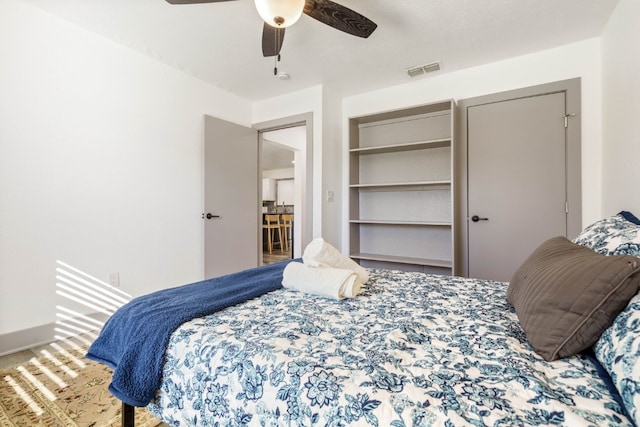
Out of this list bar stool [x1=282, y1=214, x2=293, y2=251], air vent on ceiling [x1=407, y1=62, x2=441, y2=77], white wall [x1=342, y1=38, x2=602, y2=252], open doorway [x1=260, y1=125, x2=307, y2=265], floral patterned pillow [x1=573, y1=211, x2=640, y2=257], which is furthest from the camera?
bar stool [x1=282, y1=214, x2=293, y2=251]

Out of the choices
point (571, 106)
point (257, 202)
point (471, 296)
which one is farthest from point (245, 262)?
point (571, 106)

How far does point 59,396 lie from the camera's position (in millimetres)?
1565

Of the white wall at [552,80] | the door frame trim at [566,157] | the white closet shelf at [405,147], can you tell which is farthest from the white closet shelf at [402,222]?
the white wall at [552,80]

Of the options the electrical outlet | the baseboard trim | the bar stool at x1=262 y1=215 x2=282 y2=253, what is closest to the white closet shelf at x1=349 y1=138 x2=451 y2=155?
the electrical outlet

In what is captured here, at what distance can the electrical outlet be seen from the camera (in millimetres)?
2592

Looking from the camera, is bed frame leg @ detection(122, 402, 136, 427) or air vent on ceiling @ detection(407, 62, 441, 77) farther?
air vent on ceiling @ detection(407, 62, 441, 77)

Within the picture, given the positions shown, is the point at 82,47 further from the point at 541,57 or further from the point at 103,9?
the point at 541,57

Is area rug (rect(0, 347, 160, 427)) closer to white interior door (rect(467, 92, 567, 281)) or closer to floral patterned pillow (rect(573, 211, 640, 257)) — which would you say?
floral patterned pillow (rect(573, 211, 640, 257))

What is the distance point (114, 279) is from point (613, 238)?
3.28 meters

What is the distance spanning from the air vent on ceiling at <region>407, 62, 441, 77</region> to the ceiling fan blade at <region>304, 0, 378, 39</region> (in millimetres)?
1215

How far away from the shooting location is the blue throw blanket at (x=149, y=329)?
1000 mm

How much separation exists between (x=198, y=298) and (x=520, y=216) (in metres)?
2.80

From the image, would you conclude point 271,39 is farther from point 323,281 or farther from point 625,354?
point 625,354

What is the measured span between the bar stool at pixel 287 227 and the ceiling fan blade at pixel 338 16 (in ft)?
18.1
